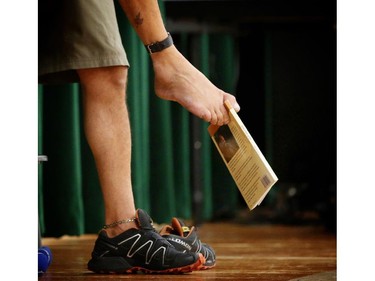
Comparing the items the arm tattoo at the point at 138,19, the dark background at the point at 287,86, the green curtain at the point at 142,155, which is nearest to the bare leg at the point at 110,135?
the arm tattoo at the point at 138,19

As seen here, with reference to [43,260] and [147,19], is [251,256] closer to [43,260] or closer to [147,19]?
[43,260]

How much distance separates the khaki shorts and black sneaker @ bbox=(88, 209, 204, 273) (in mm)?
337

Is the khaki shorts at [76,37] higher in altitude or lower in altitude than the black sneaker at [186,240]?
higher

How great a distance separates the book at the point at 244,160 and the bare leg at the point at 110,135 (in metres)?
0.21

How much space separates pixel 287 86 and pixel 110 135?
8.26 ft

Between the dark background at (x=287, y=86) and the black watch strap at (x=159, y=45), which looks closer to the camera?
the black watch strap at (x=159, y=45)

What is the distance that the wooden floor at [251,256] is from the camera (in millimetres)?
1557

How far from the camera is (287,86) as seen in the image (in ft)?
13.2

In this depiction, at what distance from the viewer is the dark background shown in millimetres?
3803

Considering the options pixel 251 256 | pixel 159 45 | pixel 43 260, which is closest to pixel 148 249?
pixel 43 260

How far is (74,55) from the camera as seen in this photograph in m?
1.57

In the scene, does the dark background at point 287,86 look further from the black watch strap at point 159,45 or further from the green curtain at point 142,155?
the black watch strap at point 159,45

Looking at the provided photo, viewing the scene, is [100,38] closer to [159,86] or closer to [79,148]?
[159,86]
